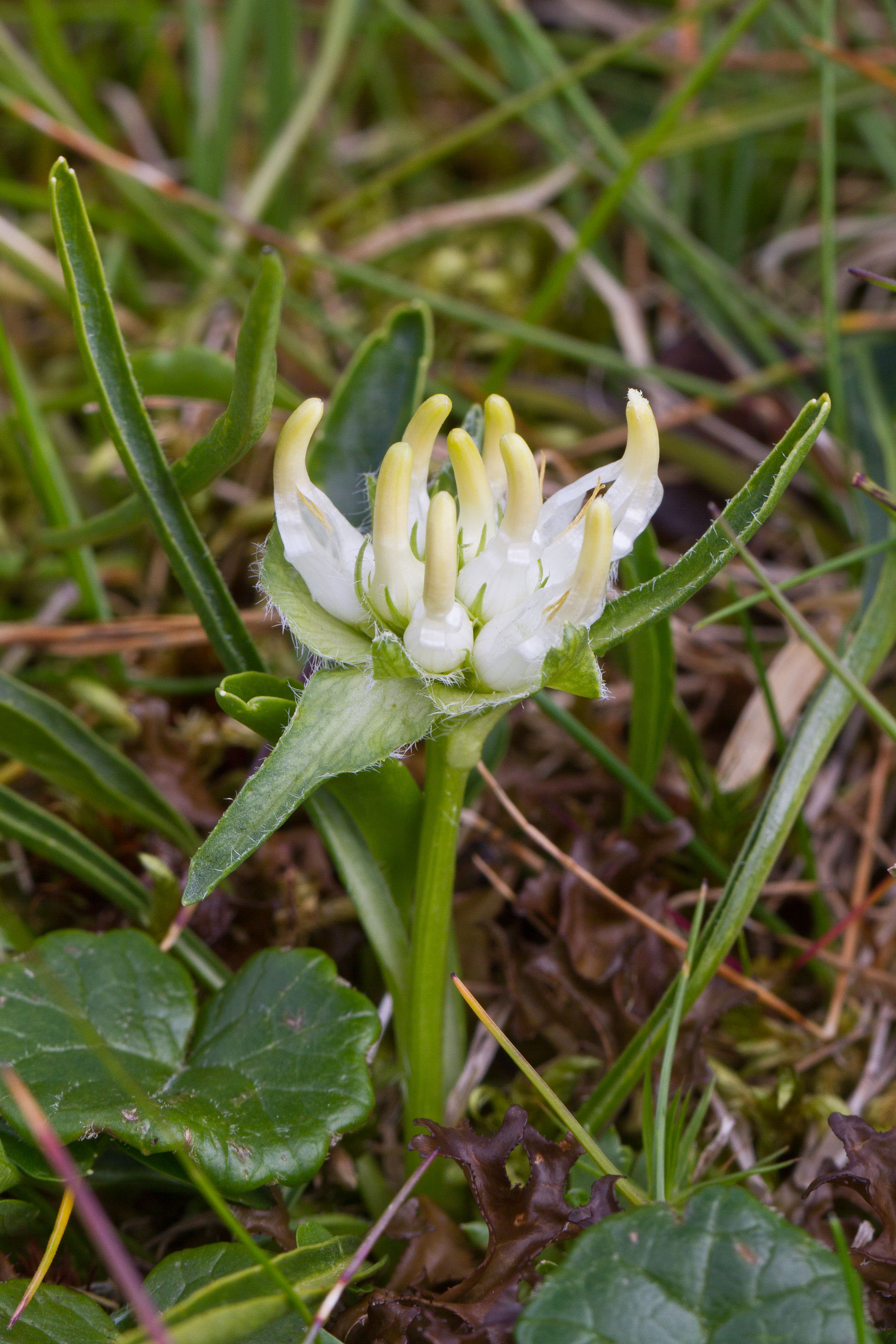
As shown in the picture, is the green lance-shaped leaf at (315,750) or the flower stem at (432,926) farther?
the flower stem at (432,926)

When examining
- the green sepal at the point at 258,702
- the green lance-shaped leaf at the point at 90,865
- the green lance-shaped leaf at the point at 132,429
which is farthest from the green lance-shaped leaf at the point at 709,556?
the green lance-shaped leaf at the point at 90,865

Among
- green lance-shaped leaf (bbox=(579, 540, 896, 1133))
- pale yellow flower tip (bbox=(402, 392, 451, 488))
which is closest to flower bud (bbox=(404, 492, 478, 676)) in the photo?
pale yellow flower tip (bbox=(402, 392, 451, 488))

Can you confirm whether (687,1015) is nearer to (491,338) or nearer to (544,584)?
(544,584)

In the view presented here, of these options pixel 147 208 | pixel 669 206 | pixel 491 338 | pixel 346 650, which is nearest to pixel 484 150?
pixel 669 206

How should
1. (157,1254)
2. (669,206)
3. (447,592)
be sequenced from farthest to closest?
(669,206) < (157,1254) < (447,592)

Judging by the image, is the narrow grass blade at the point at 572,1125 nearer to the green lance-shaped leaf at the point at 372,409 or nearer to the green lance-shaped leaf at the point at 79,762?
the green lance-shaped leaf at the point at 79,762

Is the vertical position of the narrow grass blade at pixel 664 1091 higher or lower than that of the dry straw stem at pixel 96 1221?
lower

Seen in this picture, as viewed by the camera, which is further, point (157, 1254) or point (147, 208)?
point (147, 208)

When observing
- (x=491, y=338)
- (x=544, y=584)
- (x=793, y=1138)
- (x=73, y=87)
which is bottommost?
(x=793, y=1138)
